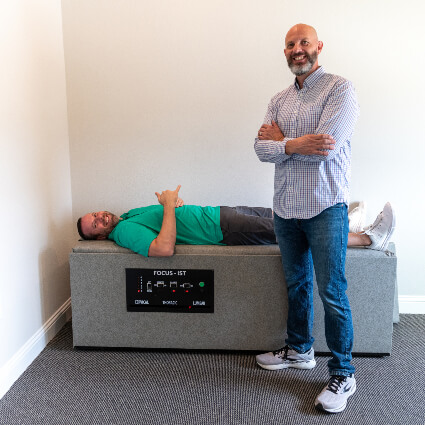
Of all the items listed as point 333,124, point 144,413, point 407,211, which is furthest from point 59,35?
point 407,211

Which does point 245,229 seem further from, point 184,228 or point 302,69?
point 302,69

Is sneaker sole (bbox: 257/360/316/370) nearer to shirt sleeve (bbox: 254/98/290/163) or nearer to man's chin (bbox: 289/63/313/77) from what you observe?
shirt sleeve (bbox: 254/98/290/163)

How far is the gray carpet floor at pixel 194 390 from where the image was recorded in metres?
1.88

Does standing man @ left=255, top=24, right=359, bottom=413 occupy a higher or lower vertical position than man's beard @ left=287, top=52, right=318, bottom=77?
lower

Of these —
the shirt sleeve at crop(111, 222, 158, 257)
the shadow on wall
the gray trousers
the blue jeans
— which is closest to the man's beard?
the blue jeans

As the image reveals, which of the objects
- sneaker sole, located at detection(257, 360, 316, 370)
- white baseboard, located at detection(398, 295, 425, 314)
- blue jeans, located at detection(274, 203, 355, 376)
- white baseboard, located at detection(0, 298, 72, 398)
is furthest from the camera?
white baseboard, located at detection(398, 295, 425, 314)

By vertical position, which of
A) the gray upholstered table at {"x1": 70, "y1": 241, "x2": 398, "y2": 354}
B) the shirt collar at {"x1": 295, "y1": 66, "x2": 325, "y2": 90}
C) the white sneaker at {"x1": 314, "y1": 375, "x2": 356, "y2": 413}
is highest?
the shirt collar at {"x1": 295, "y1": 66, "x2": 325, "y2": 90}

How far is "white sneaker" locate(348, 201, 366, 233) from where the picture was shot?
8.95 feet

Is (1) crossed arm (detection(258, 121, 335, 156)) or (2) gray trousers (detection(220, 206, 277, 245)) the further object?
(2) gray trousers (detection(220, 206, 277, 245))

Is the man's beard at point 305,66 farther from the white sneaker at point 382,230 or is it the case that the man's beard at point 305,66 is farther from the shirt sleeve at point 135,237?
the shirt sleeve at point 135,237

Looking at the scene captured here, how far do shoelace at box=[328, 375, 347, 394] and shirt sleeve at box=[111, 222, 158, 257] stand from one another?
Answer: 1084mm

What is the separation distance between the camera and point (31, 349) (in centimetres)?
235

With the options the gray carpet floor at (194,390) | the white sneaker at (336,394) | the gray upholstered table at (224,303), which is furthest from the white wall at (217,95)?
the white sneaker at (336,394)

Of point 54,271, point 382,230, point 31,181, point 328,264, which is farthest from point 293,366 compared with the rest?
point 31,181
